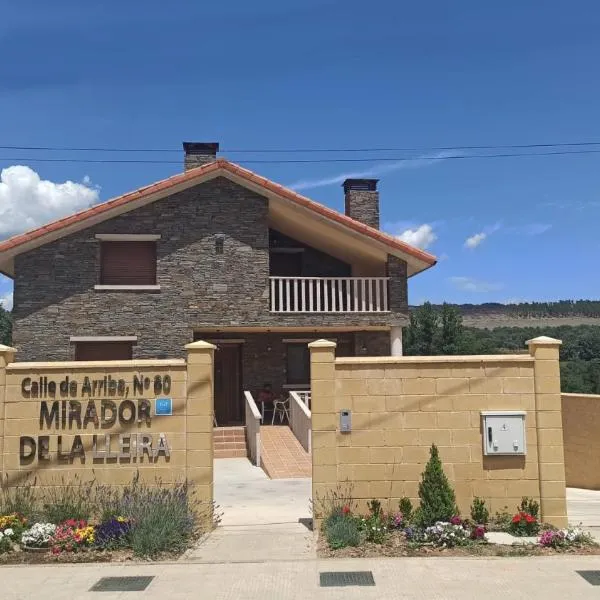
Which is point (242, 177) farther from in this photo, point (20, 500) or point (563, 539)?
point (563, 539)

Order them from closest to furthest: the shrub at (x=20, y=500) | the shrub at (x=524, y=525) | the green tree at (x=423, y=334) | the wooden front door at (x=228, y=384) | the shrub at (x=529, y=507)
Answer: the shrub at (x=524, y=525) < the shrub at (x=20, y=500) < the shrub at (x=529, y=507) < the wooden front door at (x=228, y=384) < the green tree at (x=423, y=334)

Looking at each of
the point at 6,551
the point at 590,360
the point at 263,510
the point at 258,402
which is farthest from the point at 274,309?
the point at 590,360

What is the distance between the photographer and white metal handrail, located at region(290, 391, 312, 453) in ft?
53.1

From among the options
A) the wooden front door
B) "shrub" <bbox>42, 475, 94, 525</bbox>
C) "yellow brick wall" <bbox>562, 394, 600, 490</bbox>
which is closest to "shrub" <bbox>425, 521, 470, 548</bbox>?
"shrub" <bbox>42, 475, 94, 525</bbox>

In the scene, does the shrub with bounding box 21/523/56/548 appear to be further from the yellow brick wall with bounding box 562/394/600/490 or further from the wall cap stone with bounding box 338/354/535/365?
the yellow brick wall with bounding box 562/394/600/490

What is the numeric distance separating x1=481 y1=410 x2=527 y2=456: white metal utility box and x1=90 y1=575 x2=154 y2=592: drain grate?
14.7 feet

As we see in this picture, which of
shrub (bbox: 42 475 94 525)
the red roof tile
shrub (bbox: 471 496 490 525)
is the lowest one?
shrub (bbox: 471 496 490 525)

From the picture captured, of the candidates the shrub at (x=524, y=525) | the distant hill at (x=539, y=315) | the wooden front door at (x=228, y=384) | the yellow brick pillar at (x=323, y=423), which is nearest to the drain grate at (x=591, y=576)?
the shrub at (x=524, y=525)

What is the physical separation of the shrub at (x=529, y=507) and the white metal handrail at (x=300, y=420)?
7.53m

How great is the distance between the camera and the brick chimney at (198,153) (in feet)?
69.1

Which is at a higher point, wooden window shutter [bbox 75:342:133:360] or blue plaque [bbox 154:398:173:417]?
wooden window shutter [bbox 75:342:133:360]

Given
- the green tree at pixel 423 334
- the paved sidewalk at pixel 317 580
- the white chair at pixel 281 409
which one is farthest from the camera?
the green tree at pixel 423 334

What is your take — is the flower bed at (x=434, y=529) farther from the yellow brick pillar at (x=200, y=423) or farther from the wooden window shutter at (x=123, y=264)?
the wooden window shutter at (x=123, y=264)

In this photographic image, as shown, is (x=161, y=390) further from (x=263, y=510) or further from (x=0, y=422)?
(x=263, y=510)
